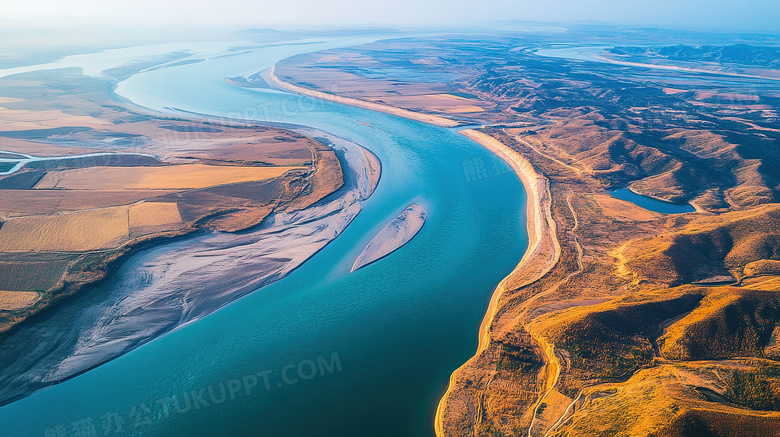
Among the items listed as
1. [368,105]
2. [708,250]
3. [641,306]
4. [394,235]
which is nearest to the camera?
[641,306]

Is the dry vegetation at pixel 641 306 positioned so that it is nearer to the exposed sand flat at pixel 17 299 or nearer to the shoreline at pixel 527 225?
the shoreline at pixel 527 225

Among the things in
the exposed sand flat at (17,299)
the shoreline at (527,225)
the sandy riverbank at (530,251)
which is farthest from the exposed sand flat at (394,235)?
the exposed sand flat at (17,299)

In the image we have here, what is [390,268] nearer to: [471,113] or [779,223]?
[779,223]

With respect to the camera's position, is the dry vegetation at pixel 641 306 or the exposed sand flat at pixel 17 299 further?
the exposed sand flat at pixel 17 299

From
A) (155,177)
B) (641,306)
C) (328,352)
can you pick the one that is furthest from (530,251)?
(155,177)

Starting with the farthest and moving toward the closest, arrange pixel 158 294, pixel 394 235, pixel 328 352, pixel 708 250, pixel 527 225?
pixel 527 225, pixel 394 235, pixel 708 250, pixel 158 294, pixel 328 352

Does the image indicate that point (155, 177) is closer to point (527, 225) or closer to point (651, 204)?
point (527, 225)

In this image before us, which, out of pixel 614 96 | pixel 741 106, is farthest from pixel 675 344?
pixel 741 106
